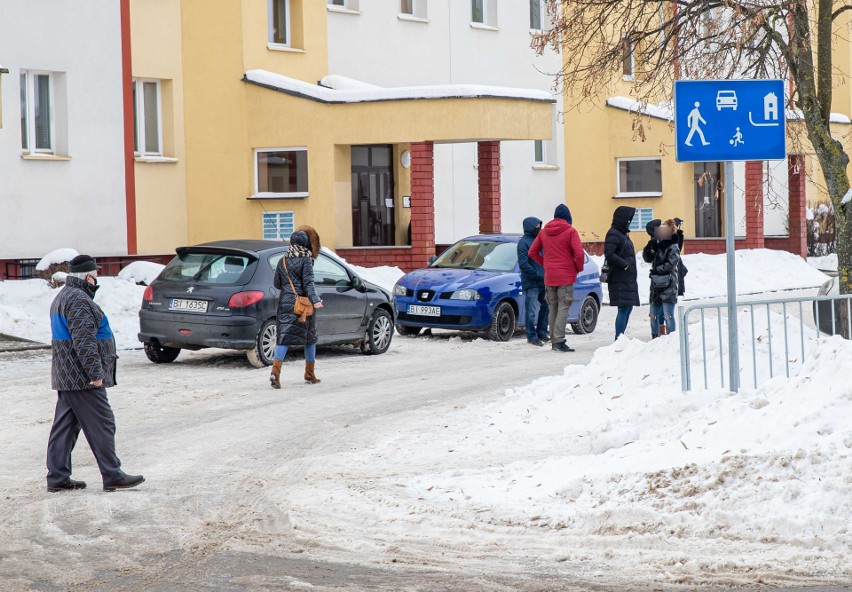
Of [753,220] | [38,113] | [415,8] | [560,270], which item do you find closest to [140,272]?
[38,113]

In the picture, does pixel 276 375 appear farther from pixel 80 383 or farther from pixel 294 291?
pixel 80 383

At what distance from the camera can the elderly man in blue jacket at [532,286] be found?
1895 cm

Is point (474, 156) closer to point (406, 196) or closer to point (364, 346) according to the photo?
point (406, 196)

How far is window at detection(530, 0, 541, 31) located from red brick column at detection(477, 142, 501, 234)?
23.7 ft

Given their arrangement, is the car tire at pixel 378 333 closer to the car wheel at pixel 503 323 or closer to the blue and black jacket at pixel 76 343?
the car wheel at pixel 503 323

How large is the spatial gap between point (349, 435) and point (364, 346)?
657 cm

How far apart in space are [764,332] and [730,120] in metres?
2.18

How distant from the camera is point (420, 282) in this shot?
64.7 ft

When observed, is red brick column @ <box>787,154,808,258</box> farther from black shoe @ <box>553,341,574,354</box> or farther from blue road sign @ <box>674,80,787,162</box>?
blue road sign @ <box>674,80,787,162</box>

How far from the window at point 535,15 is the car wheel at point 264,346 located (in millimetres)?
22214

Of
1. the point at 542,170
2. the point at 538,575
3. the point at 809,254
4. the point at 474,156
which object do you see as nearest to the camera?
the point at 538,575

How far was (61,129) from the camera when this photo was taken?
966 inches

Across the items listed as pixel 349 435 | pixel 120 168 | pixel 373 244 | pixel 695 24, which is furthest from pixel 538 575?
pixel 373 244

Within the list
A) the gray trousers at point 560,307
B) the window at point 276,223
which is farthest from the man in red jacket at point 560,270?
the window at point 276,223
